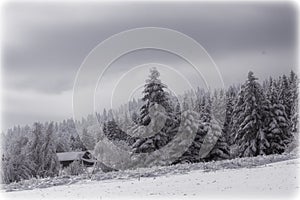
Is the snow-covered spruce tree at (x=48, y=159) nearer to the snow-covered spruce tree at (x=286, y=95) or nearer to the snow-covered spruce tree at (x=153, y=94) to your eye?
the snow-covered spruce tree at (x=153, y=94)

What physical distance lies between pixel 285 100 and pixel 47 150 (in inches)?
1298

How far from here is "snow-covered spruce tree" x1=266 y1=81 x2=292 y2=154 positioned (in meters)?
41.9

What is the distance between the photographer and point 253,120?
42.3 m

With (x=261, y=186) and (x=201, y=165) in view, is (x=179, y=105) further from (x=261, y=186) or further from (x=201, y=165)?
(x=261, y=186)

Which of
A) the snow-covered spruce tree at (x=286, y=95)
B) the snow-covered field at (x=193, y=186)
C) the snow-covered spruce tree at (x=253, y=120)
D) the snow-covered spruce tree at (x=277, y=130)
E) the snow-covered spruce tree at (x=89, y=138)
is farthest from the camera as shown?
the snow-covered spruce tree at (x=89, y=138)

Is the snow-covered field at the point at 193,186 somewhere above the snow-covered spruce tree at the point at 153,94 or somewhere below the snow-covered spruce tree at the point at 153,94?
below

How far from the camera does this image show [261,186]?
1691 centimetres

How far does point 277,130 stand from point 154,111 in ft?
50.2

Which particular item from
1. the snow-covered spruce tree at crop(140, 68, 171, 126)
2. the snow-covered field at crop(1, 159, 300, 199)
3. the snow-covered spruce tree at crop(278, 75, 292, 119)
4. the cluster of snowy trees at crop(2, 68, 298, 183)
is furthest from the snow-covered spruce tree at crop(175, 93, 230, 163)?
the snow-covered field at crop(1, 159, 300, 199)

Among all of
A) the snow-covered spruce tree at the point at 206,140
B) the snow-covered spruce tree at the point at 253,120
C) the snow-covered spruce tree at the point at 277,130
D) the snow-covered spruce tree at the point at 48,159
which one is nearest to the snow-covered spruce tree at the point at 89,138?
the snow-covered spruce tree at the point at 48,159

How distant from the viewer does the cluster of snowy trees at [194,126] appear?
34500mm

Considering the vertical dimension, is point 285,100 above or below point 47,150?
above

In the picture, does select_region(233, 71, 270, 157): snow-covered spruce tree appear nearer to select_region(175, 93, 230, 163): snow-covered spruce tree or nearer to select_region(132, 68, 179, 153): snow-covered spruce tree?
select_region(175, 93, 230, 163): snow-covered spruce tree

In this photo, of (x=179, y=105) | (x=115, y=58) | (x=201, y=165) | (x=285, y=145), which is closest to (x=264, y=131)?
(x=285, y=145)
